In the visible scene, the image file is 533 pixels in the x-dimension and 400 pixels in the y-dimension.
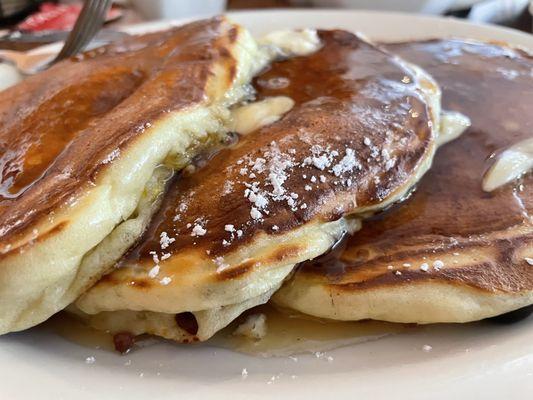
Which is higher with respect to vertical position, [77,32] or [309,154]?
[309,154]

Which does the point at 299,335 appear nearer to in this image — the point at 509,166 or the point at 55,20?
the point at 509,166

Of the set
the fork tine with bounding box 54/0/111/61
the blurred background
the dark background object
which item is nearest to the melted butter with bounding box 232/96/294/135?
the fork tine with bounding box 54/0/111/61

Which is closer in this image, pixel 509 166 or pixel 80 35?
pixel 509 166

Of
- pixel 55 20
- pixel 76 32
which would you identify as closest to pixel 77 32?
pixel 76 32

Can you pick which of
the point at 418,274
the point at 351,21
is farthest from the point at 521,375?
the point at 351,21

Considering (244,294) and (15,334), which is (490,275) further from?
(15,334)
